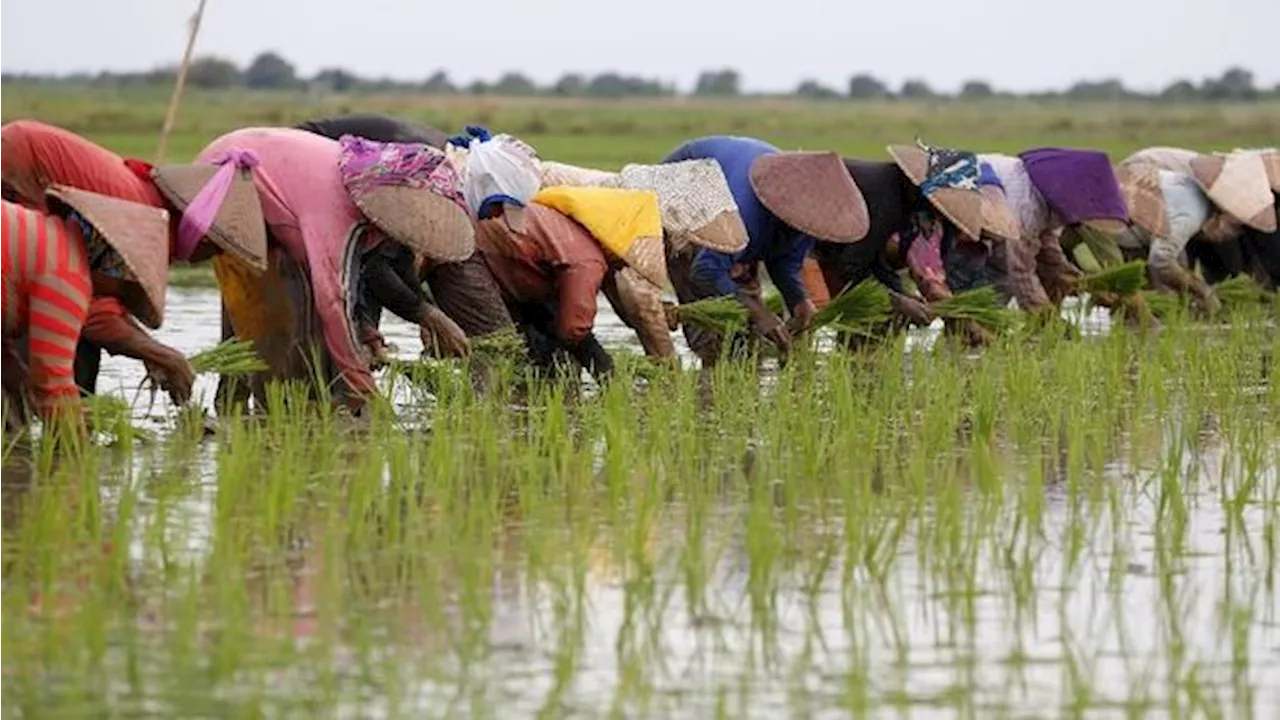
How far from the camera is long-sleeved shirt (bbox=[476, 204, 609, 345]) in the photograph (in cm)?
918

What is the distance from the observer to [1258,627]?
5453 millimetres

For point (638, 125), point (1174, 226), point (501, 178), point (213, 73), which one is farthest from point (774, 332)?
point (213, 73)

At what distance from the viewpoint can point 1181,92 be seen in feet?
208

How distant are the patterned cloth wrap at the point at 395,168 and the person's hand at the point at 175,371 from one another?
2.99ft

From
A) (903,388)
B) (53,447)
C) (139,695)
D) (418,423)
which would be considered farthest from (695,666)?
(903,388)

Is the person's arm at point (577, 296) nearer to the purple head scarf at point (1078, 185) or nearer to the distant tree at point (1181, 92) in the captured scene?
the purple head scarf at point (1078, 185)

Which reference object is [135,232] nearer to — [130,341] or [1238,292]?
[130,341]

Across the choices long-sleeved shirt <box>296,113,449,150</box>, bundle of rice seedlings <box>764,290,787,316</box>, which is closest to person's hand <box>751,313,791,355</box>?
bundle of rice seedlings <box>764,290,787,316</box>

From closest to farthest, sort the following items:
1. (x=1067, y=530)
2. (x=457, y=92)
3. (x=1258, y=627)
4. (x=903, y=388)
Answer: (x=1258, y=627)
(x=1067, y=530)
(x=903, y=388)
(x=457, y=92)

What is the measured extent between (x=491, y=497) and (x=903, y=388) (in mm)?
2881

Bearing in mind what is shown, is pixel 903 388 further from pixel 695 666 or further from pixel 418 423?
pixel 695 666

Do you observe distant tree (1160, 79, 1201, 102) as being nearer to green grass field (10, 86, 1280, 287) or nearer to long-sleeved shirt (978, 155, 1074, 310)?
green grass field (10, 86, 1280, 287)

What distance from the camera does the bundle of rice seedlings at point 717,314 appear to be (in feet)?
33.1

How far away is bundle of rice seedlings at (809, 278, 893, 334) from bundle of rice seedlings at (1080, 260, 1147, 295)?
206 centimetres
